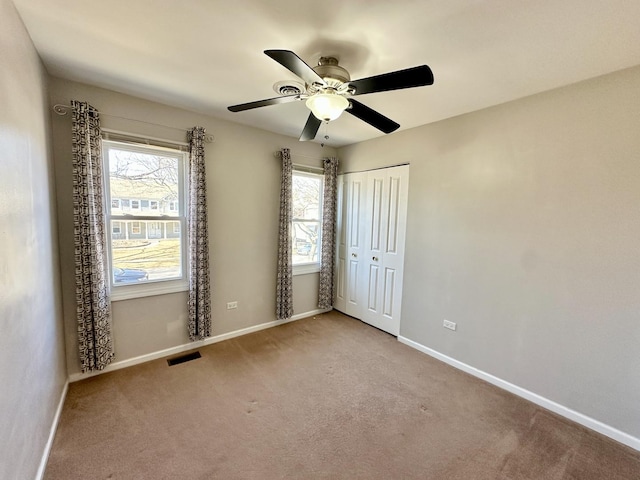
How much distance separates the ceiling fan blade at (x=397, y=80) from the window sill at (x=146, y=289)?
102 inches

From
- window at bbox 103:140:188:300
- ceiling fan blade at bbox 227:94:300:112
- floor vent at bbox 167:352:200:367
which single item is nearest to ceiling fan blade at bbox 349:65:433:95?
ceiling fan blade at bbox 227:94:300:112

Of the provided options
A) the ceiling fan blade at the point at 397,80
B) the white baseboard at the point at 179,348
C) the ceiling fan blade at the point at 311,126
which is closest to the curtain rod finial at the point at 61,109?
the ceiling fan blade at the point at 311,126

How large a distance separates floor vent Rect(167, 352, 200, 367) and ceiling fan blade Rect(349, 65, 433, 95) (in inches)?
115

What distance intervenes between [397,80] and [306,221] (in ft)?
8.93

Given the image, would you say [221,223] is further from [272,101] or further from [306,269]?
[272,101]

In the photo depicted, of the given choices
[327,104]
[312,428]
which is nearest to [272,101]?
[327,104]

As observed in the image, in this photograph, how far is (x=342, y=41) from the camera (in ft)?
5.52

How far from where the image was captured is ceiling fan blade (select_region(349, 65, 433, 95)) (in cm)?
135

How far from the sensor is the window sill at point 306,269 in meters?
3.95

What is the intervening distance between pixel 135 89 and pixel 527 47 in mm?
2992

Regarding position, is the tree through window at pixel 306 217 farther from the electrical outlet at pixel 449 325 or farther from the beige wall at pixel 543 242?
the electrical outlet at pixel 449 325

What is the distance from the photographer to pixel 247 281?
11.4 ft

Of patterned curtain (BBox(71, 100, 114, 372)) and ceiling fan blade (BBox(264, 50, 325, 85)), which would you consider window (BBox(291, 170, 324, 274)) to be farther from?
ceiling fan blade (BBox(264, 50, 325, 85))

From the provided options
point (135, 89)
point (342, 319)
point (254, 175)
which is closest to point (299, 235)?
point (254, 175)
